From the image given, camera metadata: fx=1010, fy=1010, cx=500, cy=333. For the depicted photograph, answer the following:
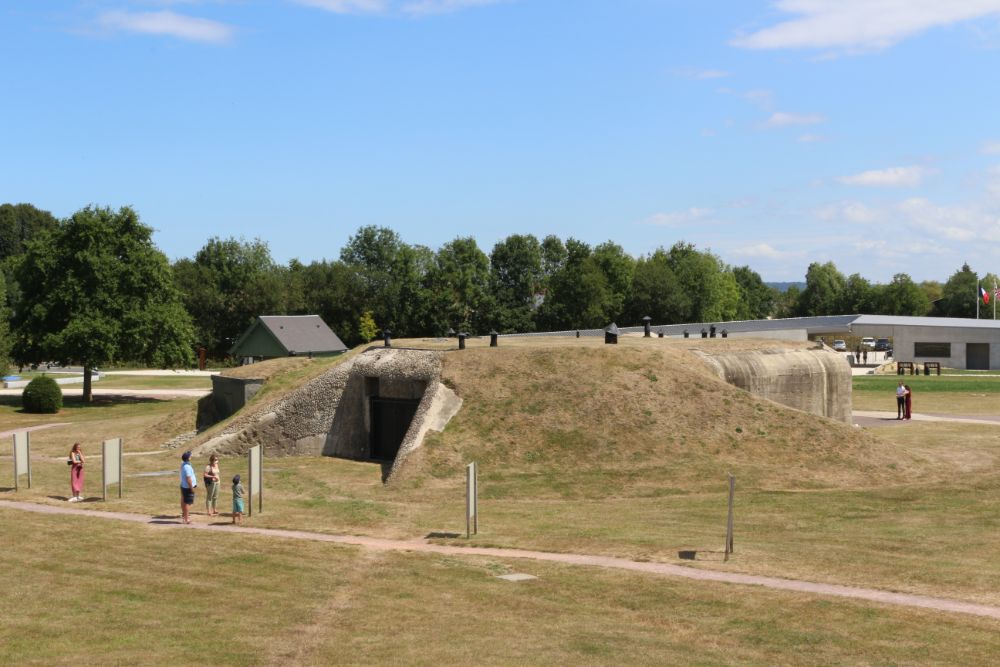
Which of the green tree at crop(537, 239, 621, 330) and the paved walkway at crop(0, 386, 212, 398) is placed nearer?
the paved walkway at crop(0, 386, 212, 398)

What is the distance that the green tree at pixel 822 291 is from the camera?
159 m

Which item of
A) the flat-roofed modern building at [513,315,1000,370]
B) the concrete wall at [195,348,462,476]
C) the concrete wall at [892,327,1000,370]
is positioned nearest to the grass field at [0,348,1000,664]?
the concrete wall at [195,348,462,476]

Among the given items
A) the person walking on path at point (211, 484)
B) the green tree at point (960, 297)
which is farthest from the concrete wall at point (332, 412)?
the green tree at point (960, 297)

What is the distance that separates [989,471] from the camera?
34.7 meters

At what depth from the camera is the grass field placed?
16.6 metres

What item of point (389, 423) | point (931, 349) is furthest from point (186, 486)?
point (931, 349)

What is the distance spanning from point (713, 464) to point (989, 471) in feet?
32.6

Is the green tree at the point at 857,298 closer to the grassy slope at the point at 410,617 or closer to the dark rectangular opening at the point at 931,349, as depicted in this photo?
the dark rectangular opening at the point at 931,349

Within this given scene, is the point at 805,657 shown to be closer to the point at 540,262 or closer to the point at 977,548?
the point at 977,548

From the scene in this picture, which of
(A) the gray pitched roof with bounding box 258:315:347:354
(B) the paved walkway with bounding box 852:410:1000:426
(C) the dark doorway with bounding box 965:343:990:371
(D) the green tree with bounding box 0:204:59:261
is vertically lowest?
(B) the paved walkway with bounding box 852:410:1000:426

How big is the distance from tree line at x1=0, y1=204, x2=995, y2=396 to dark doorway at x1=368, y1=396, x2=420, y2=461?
32.2 m

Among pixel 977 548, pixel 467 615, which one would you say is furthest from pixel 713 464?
pixel 467 615

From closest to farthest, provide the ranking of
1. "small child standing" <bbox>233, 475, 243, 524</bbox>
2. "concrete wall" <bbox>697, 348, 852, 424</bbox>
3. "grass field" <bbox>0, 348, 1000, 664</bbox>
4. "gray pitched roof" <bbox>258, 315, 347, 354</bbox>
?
"grass field" <bbox>0, 348, 1000, 664</bbox>, "small child standing" <bbox>233, 475, 243, 524</bbox>, "concrete wall" <bbox>697, 348, 852, 424</bbox>, "gray pitched roof" <bbox>258, 315, 347, 354</bbox>

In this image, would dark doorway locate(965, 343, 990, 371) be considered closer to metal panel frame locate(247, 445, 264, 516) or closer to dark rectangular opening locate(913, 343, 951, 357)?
dark rectangular opening locate(913, 343, 951, 357)
